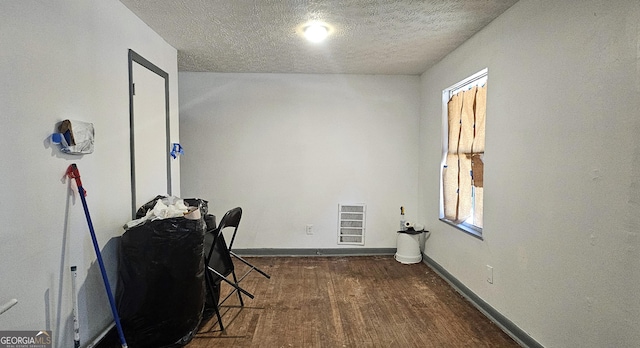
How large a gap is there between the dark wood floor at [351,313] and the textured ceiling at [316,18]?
7.74ft

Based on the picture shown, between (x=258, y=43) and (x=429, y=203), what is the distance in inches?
105

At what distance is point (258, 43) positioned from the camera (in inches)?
125

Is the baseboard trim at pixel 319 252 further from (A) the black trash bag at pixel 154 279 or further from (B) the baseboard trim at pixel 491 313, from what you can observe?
(A) the black trash bag at pixel 154 279

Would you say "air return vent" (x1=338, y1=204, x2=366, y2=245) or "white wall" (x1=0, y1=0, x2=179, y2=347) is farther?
"air return vent" (x1=338, y1=204, x2=366, y2=245)

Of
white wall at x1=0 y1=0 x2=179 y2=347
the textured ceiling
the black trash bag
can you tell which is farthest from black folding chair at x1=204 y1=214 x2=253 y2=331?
the textured ceiling

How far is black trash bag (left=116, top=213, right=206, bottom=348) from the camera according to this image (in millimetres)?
2098

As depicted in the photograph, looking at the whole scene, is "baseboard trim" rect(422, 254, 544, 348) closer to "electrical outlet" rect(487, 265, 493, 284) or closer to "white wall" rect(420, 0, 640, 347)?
"white wall" rect(420, 0, 640, 347)

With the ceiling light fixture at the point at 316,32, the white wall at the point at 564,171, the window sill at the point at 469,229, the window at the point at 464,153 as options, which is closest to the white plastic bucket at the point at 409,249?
the window at the point at 464,153

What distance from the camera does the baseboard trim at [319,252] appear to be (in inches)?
173

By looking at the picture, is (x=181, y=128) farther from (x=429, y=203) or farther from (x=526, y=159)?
(x=526, y=159)

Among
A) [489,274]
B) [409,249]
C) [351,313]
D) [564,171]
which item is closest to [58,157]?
[351,313]

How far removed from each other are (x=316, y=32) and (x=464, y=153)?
1811 mm

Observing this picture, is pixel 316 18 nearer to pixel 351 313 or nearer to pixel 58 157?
pixel 58 157

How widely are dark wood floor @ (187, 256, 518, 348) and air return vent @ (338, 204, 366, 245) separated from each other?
0.62m
